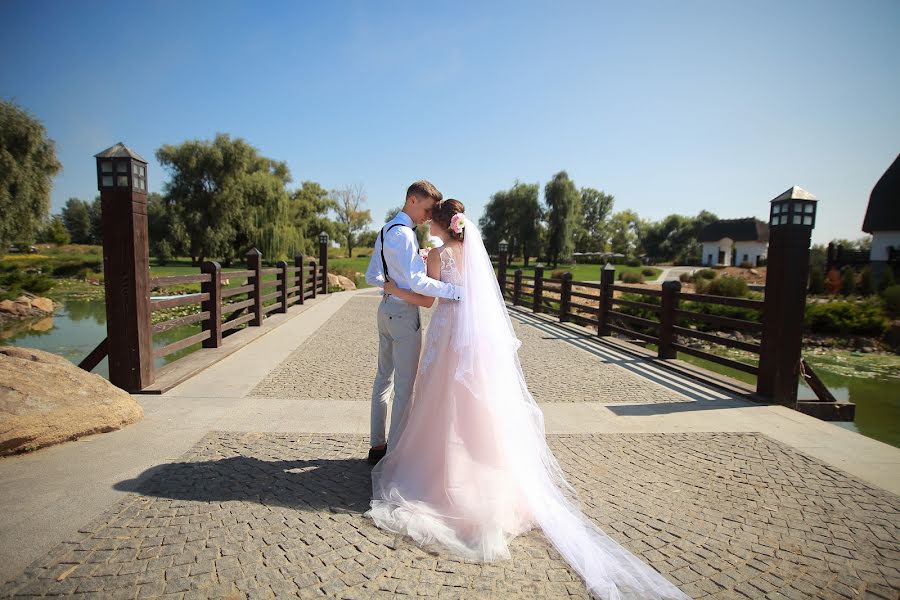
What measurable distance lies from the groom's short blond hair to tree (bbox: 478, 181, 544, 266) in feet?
124

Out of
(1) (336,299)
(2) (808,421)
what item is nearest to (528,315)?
(1) (336,299)

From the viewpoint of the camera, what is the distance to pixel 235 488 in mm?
2734

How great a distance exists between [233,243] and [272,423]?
31.7m

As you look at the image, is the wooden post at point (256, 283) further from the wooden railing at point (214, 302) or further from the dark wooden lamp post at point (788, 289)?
the dark wooden lamp post at point (788, 289)

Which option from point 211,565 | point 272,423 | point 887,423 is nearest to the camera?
point 211,565

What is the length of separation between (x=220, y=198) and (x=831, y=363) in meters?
32.0

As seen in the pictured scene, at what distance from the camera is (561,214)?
4072cm

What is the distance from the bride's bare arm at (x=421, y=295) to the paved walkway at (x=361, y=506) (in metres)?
1.21

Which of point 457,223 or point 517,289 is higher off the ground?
point 457,223

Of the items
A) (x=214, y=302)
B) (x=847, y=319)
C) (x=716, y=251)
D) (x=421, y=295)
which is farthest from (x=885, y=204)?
(x=214, y=302)

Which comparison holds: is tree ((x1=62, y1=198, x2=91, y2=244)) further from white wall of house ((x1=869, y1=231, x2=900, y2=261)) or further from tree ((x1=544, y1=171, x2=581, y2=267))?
white wall of house ((x1=869, y1=231, x2=900, y2=261))

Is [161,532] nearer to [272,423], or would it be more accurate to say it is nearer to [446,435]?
[446,435]

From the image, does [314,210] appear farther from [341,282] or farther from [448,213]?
[448,213]

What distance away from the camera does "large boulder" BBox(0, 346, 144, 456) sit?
308 centimetres
